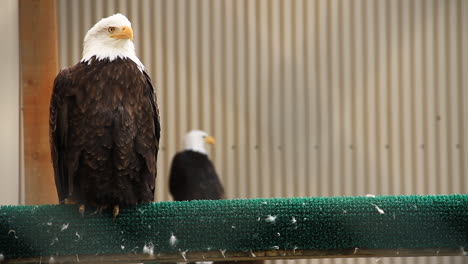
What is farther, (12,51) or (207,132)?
(207,132)

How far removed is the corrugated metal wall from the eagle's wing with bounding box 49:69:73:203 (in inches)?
77.4

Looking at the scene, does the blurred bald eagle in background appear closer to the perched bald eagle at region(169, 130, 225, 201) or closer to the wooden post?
the perched bald eagle at region(169, 130, 225, 201)

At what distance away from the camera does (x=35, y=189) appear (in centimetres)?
295

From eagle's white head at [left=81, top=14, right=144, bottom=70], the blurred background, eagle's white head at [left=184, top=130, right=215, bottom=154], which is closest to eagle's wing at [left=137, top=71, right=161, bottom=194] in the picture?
eagle's white head at [left=81, top=14, right=144, bottom=70]

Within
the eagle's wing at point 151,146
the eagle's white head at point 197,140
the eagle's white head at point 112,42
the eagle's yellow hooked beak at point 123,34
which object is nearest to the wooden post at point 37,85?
the eagle's white head at point 112,42

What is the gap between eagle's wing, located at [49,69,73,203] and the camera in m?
2.52

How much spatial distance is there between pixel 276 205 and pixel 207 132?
237cm

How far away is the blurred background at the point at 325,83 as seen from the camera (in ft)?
14.7

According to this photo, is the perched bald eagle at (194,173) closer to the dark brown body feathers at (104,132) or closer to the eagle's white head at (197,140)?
the eagle's white head at (197,140)

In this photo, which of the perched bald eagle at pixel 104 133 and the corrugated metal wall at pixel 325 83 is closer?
the perched bald eagle at pixel 104 133

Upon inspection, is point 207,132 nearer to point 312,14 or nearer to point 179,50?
point 179,50

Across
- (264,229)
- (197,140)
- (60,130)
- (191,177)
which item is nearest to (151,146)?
(60,130)

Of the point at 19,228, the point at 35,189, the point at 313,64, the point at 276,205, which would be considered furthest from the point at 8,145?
the point at 313,64

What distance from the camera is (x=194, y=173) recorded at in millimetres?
4566
